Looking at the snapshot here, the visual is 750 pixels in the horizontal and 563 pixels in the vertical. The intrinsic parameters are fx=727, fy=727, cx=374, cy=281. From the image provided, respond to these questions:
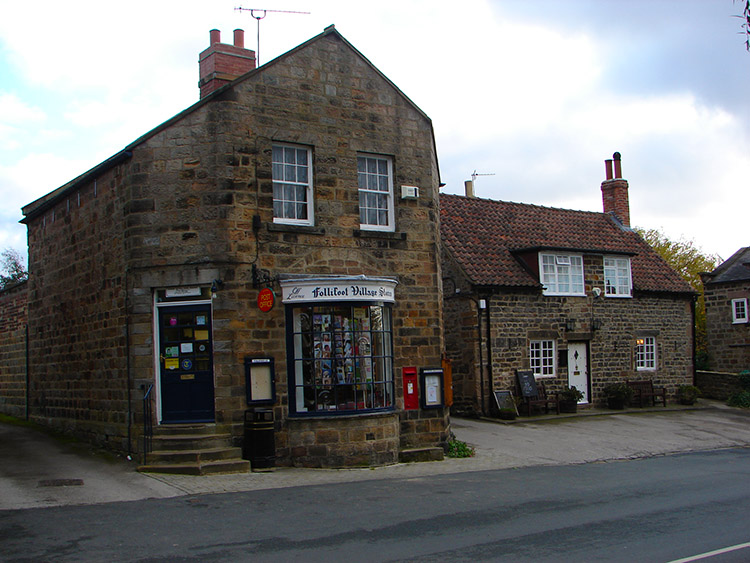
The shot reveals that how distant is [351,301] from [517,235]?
13.1 m

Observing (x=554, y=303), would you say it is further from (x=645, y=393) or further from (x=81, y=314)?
(x=81, y=314)

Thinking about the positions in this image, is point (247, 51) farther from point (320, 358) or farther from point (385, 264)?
point (320, 358)

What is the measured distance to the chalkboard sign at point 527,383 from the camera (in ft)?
74.5

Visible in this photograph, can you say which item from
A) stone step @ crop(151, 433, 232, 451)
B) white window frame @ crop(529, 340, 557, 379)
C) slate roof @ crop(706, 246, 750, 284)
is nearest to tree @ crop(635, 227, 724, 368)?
slate roof @ crop(706, 246, 750, 284)

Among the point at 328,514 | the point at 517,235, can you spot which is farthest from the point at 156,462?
the point at 517,235

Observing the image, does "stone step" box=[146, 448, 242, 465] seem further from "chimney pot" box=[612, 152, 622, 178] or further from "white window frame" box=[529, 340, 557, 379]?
"chimney pot" box=[612, 152, 622, 178]

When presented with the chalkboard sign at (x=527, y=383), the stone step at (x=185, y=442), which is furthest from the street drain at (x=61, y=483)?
the chalkboard sign at (x=527, y=383)

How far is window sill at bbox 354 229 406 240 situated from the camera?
49.4 ft

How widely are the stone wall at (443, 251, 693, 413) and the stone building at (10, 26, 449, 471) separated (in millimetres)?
7103

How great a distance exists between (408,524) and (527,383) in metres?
14.5

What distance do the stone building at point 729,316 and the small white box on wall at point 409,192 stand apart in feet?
74.4

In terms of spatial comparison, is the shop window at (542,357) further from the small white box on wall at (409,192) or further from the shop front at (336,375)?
the shop front at (336,375)

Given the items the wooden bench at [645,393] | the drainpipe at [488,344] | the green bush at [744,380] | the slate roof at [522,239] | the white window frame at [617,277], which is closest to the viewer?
the drainpipe at [488,344]

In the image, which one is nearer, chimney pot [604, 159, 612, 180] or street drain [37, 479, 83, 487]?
street drain [37, 479, 83, 487]
